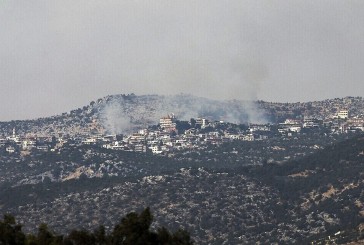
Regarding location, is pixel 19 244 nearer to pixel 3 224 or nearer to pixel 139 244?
pixel 3 224

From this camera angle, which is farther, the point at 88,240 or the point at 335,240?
the point at 335,240

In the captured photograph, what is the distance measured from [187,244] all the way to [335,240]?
9759cm

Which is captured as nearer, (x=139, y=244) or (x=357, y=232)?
(x=139, y=244)

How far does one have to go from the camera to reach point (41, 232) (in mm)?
95625

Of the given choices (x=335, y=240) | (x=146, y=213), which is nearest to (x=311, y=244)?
(x=335, y=240)

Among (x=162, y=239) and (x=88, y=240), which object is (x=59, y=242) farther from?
(x=162, y=239)

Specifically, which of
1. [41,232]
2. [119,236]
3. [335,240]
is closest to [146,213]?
[119,236]

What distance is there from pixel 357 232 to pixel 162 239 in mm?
104597

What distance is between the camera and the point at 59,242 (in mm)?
91938

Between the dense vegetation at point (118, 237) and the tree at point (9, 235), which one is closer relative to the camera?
the dense vegetation at point (118, 237)

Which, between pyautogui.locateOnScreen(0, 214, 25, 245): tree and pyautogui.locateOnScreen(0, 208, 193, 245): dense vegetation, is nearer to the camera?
pyautogui.locateOnScreen(0, 208, 193, 245): dense vegetation

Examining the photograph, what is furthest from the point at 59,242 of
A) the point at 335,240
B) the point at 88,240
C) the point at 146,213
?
the point at 335,240

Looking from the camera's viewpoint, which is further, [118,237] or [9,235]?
[9,235]

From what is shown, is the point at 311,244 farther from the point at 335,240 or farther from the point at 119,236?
the point at 119,236
